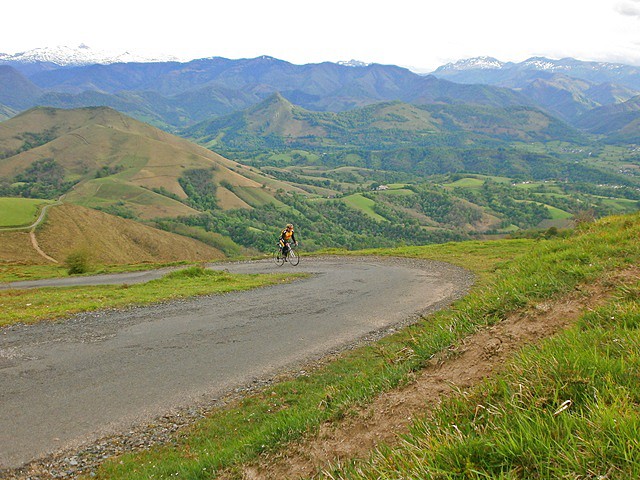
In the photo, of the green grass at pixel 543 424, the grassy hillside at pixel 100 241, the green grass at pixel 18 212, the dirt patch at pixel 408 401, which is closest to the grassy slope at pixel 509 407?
the green grass at pixel 543 424

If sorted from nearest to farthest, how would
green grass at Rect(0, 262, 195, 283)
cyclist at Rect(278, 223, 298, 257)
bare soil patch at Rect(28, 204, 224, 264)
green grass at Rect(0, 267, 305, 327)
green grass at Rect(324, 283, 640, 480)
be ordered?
green grass at Rect(324, 283, 640, 480)
green grass at Rect(0, 267, 305, 327)
cyclist at Rect(278, 223, 298, 257)
green grass at Rect(0, 262, 195, 283)
bare soil patch at Rect(28, 204, 224, 264)

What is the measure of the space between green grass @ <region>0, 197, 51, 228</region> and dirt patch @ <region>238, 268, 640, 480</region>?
93.5 meters

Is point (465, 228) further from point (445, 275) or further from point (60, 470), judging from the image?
point (60, 470)

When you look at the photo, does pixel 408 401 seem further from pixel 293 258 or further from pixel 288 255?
pixel 293 258

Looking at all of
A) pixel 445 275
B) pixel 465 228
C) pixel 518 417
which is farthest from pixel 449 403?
pixel 465 228

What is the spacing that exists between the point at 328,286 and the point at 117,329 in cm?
1020

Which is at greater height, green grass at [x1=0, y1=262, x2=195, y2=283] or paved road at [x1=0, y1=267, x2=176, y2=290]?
paved road at [x1=0, y1=267, x2=176, y2=290]

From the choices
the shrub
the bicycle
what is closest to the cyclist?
the bicycle

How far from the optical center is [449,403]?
427cm

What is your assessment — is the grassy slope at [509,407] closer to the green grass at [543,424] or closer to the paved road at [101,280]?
the green grass at [543,424]

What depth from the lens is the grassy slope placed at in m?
2.84

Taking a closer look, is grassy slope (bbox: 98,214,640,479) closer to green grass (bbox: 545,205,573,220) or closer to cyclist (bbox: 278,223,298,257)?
cyclist (bbox: 278,223,298,257)

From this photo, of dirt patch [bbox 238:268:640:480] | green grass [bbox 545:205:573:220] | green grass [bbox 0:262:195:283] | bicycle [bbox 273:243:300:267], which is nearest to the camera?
dirt patch [bbox 238:268:640:480]

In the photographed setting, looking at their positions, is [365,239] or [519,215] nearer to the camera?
[365,239]
